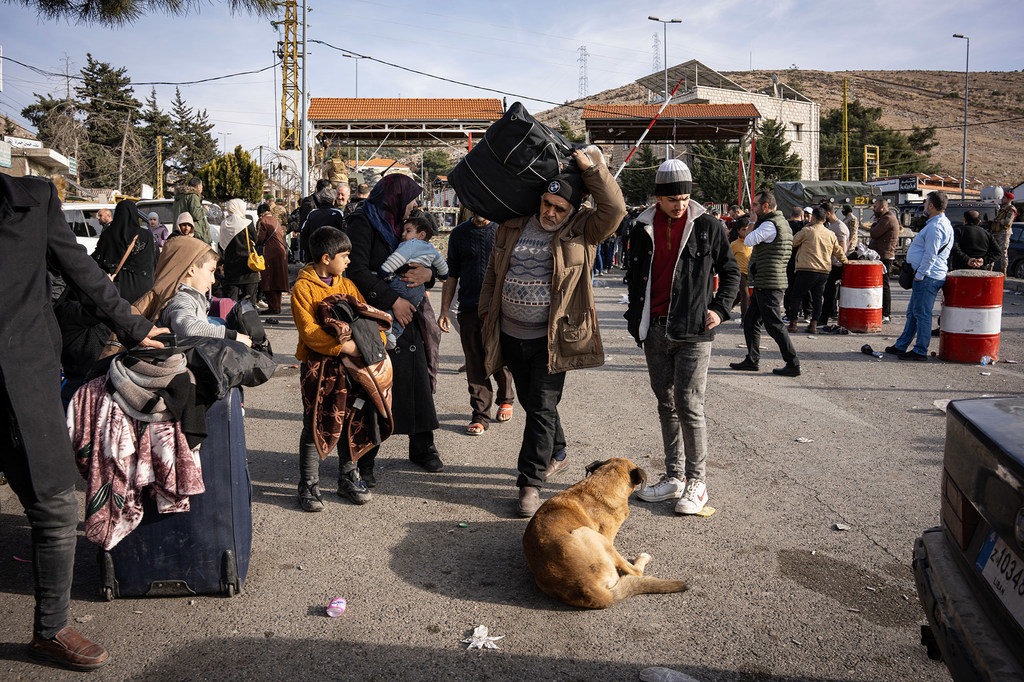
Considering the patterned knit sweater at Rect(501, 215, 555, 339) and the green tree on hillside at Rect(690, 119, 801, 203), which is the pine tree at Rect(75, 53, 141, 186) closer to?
the green tree on hillside at Rect(690, 119, 801, 203)

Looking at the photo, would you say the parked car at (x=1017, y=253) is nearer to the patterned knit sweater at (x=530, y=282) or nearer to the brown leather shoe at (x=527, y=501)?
the patterned knit sweater at (x=530, y=282)

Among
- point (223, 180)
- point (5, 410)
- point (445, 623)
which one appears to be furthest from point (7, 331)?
point (223, 180)

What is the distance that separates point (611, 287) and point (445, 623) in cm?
1608

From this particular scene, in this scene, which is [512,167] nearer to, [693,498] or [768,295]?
[693,498]

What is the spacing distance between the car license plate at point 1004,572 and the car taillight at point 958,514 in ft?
0.36

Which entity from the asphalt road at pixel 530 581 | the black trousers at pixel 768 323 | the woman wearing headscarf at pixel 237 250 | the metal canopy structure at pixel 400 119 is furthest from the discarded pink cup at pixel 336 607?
the metal canopy structure at pixel 400 119

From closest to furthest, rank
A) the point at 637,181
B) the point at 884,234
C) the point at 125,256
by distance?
1. the point at 125,256
2. the point at 884,234
3. the point at 637,181

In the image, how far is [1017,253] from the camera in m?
20.1

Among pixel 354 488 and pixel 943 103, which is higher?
pixel 943 103

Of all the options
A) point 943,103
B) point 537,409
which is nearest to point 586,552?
point 537,409

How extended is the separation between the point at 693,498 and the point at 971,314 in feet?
21.0

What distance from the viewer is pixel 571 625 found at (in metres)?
3.23

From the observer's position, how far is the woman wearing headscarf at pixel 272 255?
494 inches

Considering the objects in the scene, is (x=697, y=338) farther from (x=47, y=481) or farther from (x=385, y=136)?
(x=385, y=136)
